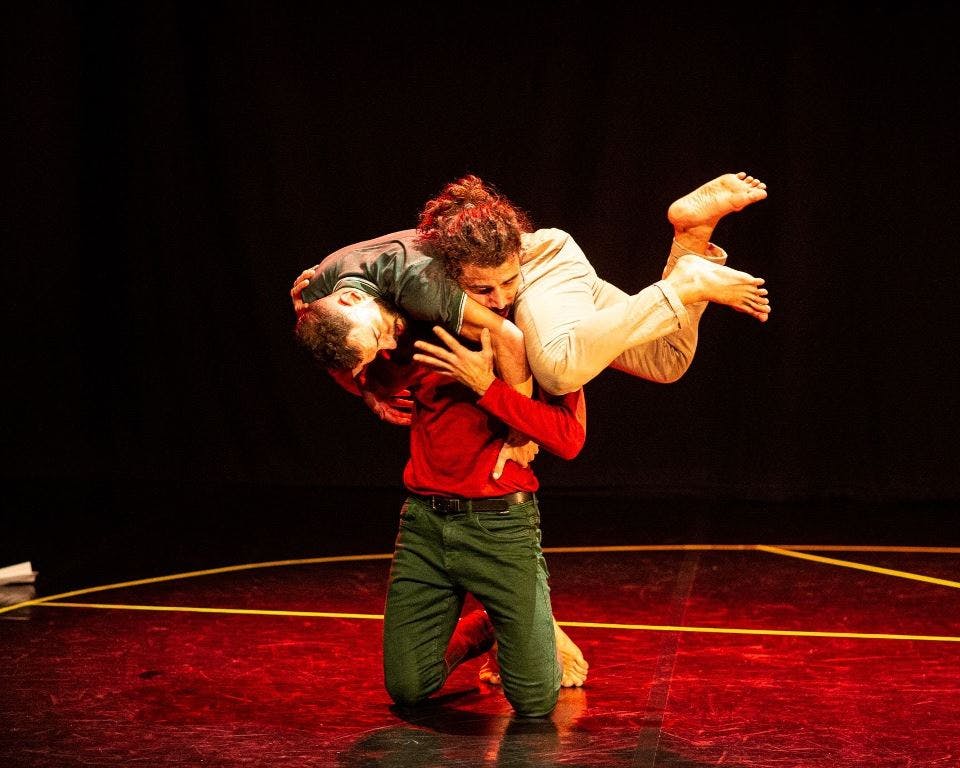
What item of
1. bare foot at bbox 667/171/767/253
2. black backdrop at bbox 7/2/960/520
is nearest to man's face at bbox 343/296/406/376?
bare foot at bbox 667/171/767/253

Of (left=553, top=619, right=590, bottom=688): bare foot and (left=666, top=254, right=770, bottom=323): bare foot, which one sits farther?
(left=553, top=619, right=590, bottom=688): bare foot

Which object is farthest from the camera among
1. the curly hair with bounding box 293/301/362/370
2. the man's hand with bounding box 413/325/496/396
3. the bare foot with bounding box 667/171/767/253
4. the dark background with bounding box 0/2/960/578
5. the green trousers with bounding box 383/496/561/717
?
the dark background with bounding box 0/2/960/578

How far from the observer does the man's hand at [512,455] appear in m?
3.08

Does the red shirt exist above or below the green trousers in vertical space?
above

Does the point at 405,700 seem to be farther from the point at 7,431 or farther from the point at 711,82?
the point at 7,431

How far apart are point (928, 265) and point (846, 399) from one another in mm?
706

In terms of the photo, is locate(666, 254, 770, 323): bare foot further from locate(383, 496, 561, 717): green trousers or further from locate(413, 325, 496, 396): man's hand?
locate(383, 496, 561, 717): green trousers

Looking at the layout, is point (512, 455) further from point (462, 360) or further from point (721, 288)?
point (721, 288)

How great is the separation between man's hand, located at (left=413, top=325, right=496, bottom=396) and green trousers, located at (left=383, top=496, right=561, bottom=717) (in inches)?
13.3

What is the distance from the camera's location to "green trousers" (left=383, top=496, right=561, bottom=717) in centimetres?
302

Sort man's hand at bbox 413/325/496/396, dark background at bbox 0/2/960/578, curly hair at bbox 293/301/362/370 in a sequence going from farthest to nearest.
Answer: dark background at bbox 0/2/960/578
man's hand at bbox 413/325/496/396
curly hair at bbox 293/301/362/370

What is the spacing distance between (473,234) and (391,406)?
2.32ft

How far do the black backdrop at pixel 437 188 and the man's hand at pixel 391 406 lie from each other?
2.99 metres

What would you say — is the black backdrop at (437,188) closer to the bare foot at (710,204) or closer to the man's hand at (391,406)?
the bare foot at (710,204)
